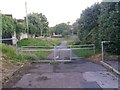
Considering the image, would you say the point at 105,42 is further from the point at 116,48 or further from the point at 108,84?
the point at 108,84

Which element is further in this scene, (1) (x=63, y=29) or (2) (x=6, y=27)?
(1) (x=63, y=29)

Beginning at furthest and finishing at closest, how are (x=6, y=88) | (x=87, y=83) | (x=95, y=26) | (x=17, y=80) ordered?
(x=95, y=26), (x=17, y=80), (x=87, y=83), (x=6, y=88)

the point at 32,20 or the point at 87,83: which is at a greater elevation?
the point at 32,20

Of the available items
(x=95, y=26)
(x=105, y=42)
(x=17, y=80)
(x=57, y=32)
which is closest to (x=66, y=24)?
(x=57, y=32)

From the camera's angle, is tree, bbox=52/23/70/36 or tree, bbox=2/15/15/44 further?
tree, bbox=52/23/70/36

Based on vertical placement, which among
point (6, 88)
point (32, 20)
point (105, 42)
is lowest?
point (6, 88)

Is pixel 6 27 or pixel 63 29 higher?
pixel 63 29

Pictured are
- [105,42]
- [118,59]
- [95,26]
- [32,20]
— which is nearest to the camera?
[118,59]

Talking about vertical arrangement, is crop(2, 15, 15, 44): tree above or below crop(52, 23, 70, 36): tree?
below

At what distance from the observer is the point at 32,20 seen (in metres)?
67.7

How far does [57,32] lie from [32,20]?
52755 mm

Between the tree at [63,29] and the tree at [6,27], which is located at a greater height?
the tree at [63,29]

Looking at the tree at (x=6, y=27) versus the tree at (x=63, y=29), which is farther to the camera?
the tree at (x=63, y=29)

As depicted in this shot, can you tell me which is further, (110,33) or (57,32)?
(57,32)
